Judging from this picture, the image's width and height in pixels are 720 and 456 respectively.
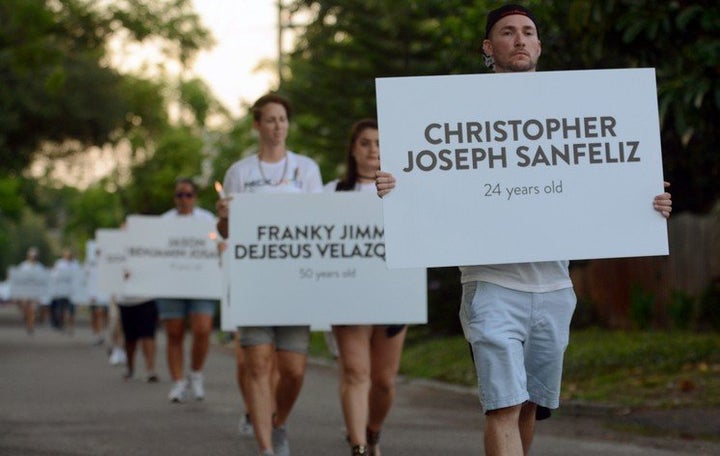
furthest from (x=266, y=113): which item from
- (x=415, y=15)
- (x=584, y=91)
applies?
(x=415, y=15)

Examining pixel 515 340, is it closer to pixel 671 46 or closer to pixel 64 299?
pixel 671 46

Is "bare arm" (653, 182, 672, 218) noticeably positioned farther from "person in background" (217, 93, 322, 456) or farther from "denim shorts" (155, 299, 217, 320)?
"denim shorts" (155, 299, 217, 320)

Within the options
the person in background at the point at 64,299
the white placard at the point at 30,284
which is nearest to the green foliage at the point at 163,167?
the white placard at the point at 30,284

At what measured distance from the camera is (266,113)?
26.7 feet

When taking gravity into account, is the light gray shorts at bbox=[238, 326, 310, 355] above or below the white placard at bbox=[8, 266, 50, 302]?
below

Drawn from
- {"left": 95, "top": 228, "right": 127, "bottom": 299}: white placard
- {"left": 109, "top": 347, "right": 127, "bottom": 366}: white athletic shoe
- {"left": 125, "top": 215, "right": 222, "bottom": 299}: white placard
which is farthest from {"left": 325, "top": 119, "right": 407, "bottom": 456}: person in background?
{"left": 109, "top": 347, "right": 127, "bottom": 366}: white athletic shoe

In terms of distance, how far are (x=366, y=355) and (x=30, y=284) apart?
28.8m

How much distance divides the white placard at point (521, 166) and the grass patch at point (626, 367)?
5713 mm

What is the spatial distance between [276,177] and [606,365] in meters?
6.45

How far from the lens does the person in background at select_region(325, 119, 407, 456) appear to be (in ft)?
24.9

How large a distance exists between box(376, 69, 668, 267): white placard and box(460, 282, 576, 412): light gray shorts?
0.16 m

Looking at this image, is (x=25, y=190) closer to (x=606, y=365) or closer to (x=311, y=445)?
(x=606, y=365)

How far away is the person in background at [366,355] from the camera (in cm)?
758

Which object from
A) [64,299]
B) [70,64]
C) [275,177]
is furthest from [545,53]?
[70,64]
